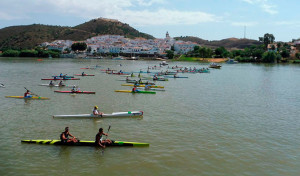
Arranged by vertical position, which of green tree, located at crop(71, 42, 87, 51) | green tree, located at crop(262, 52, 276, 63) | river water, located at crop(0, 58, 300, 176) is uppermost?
green tree, located at crop(71, 42, 87, 51)

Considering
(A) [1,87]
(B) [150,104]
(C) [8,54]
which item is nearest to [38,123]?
(B) [150,104]

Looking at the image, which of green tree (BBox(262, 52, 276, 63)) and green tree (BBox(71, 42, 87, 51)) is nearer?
green tree (BBox(262, 52, 276, 63))

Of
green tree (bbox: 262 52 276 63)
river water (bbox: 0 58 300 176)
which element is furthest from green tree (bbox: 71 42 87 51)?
river water (bbox: 0 58 300 176)

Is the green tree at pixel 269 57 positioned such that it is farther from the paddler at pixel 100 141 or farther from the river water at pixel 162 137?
the paddler at pixel 100 141

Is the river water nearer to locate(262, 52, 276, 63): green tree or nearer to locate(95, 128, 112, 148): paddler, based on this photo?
locate(95, 128, 112, 148): paddler

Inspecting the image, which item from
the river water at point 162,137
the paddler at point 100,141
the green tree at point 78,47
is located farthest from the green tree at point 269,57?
the paddler at point 100,141

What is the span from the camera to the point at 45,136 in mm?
15719

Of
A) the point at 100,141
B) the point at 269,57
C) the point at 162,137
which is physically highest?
the point at 269,57

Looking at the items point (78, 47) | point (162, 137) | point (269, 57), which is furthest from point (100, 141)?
point (78, 47)

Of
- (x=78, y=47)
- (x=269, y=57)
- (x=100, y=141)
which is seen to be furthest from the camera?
(x=78, y=47)

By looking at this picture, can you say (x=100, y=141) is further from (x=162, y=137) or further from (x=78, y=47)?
(x=78, y=47)

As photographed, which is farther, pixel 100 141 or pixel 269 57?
pixel 269 57

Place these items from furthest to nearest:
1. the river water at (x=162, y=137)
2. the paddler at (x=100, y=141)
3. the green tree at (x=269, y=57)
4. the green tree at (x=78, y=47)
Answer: the green tree at (x=78, y=47) < the green tree at (x=269, y=57) < the paddler at (x=100, y=141) < the river water at (x=162, y=137)

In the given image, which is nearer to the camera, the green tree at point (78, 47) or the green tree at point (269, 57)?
the green tree at point (269, 57)
